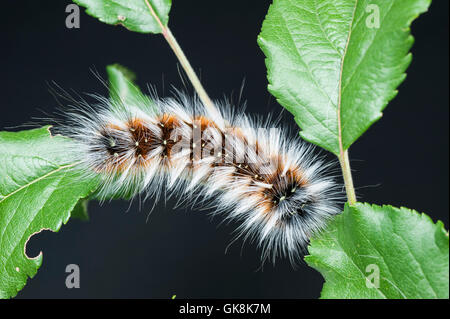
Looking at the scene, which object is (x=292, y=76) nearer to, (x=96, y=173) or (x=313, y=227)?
(x=313, y=227)

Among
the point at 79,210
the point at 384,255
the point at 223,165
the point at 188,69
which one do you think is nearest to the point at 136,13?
the point at 188,69

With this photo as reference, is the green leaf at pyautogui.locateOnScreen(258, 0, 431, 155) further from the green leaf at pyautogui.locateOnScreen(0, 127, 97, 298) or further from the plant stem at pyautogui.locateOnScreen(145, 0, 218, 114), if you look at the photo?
the green leaf at pyautogui.locateOnScreen(0, 127, 97, 298)

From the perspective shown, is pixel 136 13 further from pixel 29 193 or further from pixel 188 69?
pixel 29 193

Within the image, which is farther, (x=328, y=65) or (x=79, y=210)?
(x=79, y=210)

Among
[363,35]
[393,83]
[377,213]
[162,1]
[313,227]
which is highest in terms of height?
[162,1]

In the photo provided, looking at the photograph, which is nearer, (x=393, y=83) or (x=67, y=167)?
(x=393, y=83)

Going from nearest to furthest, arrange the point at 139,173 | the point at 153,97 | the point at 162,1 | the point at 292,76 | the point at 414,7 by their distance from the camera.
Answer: the point at 414,7 < the point at 292,76 < the point at 162,1 < the point at 139,173 < the point at 153,97

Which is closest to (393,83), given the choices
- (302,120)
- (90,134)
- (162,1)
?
(302,120)
